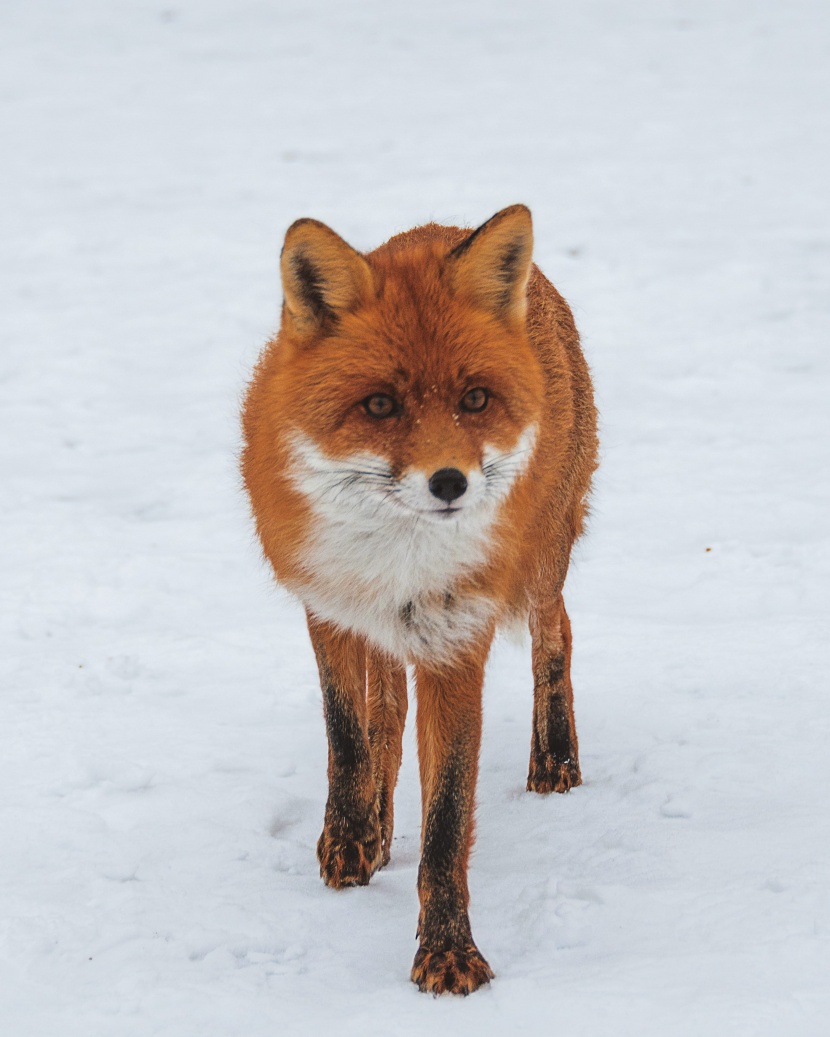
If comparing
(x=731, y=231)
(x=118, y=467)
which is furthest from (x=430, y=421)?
(x=731, y=231)

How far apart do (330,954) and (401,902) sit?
0.44 meters

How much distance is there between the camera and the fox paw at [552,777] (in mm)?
4770

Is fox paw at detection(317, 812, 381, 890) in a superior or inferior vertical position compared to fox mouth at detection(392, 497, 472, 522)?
inferior

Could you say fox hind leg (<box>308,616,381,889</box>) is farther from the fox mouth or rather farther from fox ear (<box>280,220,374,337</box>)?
fox ear (<box>280,220,374,337</box>)

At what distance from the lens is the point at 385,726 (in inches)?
182

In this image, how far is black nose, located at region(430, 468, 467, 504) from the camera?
3072 millimetres

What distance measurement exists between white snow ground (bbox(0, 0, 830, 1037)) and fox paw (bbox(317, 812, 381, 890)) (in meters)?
0.10

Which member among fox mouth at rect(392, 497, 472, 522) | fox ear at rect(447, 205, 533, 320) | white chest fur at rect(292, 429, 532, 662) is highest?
fox ear at rect(447, 205, 533, 320)

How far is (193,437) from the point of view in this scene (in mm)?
8336

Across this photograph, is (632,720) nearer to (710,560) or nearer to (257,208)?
(710,560)

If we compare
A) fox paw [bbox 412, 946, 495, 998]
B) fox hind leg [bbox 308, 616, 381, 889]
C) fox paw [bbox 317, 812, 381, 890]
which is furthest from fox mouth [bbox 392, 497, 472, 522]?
fox paw [bbox 317, 812, 381, 890]

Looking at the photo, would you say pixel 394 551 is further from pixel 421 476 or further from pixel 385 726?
pixel 385 726

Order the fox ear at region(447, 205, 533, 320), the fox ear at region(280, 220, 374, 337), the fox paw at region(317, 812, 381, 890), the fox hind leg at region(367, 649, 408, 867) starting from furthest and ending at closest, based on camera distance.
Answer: the fox hind leg at region(367, 649, 408, 867)
the fox paw at region(317, 812, 381, 890)
the fox ear at region(447, 205, 533, 320)
the fox ear at region(280, 220, 374, 337)

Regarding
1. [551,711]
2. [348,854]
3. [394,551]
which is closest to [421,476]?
[394,551]
